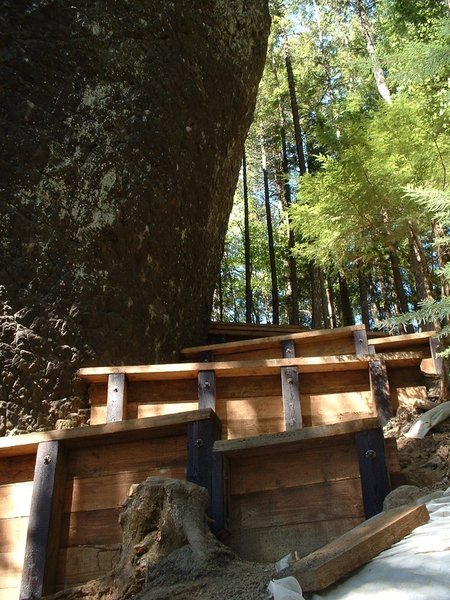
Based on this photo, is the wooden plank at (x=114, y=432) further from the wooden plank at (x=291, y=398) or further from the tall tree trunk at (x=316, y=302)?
the tall tree trunk at (x=316, y=302)

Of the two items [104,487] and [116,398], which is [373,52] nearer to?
[116,398]

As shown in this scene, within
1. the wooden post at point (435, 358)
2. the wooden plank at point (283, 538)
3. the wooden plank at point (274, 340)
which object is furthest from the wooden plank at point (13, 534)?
the wooden post at point (435, 358)

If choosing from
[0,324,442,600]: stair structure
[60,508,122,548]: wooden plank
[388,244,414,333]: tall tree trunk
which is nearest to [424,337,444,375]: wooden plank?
[0,324,442,600]: stair structure

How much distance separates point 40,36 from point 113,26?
30.4 inches

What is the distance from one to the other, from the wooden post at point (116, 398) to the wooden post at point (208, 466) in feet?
4.17

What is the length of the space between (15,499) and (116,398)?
1.16 meters

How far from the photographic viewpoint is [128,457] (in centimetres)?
341

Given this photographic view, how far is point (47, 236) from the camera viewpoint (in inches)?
186

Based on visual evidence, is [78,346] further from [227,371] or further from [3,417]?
[227,371]

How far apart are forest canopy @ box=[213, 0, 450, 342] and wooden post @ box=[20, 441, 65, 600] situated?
2.40 m

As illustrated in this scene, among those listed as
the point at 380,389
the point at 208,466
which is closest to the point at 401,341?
the point at 380,389

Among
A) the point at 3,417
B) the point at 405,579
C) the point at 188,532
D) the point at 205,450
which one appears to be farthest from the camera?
the point at 3,417

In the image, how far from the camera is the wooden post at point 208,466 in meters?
2.98

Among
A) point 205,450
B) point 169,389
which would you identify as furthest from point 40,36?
point 205,450
